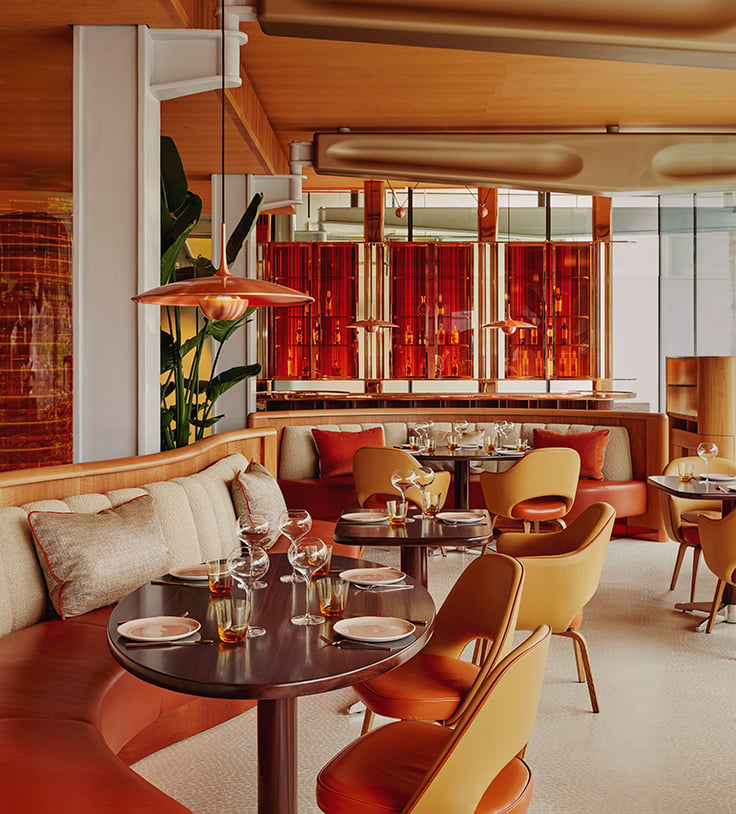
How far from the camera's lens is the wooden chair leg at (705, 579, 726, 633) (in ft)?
13.2

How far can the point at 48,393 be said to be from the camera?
598 cm

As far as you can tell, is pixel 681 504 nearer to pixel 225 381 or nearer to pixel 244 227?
pixel 225 381

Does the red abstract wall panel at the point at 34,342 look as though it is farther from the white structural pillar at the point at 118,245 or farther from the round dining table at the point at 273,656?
the round dining table at the point at 273,656

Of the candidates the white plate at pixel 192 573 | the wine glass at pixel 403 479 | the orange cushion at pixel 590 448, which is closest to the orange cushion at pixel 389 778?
the white plate at pixel 192 573

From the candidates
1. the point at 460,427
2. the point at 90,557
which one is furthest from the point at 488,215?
the point at 90,557

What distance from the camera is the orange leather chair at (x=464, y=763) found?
59.6 inches

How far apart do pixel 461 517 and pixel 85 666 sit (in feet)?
5.27

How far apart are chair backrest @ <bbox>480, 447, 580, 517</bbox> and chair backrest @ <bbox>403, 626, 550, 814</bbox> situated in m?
3.55

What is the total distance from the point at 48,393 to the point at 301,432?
1926mm

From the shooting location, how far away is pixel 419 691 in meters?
2.30

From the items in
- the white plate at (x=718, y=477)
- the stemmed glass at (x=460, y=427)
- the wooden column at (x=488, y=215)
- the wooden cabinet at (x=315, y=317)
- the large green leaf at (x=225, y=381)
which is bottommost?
the white plate at (x=718, y=477)

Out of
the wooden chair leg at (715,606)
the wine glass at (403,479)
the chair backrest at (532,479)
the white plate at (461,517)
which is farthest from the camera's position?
the chair backrest at (532,479)

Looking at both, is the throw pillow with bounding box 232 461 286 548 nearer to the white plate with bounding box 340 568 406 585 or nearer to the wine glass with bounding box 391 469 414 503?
the wine glass with bounding box 391 469 414 503

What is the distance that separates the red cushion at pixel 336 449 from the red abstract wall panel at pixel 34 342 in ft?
6.13
